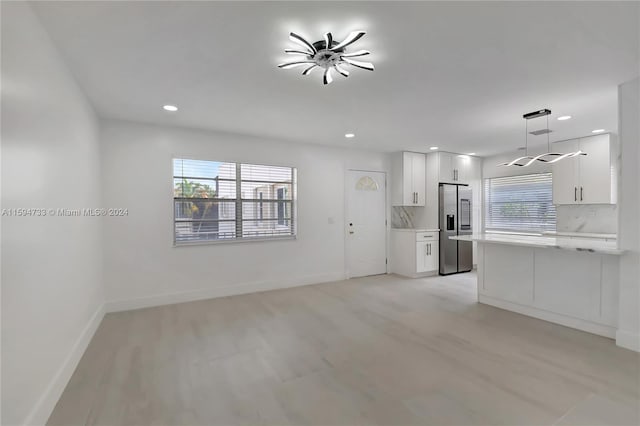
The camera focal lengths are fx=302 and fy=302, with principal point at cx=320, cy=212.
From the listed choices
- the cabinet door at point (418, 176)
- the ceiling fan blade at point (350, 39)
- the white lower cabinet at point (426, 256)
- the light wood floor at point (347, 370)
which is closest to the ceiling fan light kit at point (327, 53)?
the ceiling fan blade at point (350, 39)

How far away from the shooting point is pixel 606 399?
2096 mm

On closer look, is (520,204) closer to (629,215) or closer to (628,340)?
(629,215)

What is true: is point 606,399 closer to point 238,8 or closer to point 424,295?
point 424,295

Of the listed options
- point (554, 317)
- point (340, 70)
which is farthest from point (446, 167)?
point (340, 70)

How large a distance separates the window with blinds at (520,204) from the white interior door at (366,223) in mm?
2605

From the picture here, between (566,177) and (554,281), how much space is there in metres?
2.66

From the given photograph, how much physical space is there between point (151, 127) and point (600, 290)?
5.80m

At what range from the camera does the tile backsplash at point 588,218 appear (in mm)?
5062

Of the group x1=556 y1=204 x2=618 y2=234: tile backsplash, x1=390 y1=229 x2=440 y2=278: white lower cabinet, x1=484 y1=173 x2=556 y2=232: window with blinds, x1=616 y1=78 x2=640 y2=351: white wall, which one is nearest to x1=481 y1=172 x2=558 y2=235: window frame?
x1=484 y1=173 x2=556 y2=232: window with blinds

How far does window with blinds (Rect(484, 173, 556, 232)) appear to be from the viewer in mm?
5934

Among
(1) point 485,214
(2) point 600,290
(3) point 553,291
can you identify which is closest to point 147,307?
(3) point 553,291

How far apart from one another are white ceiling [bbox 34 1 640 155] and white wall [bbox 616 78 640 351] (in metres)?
0.27

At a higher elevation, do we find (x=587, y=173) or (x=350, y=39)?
(x=350, y=39)

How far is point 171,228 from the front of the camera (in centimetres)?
433
